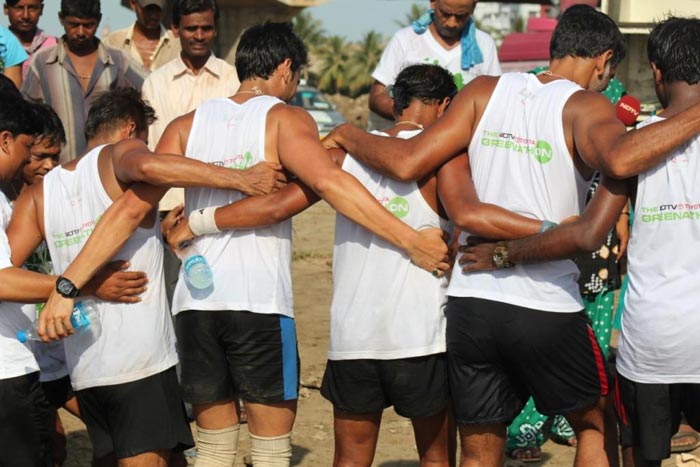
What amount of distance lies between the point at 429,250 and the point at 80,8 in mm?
3309

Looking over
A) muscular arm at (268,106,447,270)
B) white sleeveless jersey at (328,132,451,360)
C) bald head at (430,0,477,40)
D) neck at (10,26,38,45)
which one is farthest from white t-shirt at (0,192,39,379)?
neck at (10,26,38,45)

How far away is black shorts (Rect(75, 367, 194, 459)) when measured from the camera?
4398mm

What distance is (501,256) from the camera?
4.11 m

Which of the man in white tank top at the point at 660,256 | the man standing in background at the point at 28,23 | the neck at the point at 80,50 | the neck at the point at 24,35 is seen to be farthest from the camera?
the neck at the point at 24,35

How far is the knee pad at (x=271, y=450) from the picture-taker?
4.54m

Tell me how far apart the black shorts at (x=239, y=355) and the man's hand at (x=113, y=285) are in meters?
0.27

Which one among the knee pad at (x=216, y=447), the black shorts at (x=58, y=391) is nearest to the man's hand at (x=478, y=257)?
the knee pad at (x=216, y=447)

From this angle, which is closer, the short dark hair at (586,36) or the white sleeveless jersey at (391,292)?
the short dark hair at (586,36)

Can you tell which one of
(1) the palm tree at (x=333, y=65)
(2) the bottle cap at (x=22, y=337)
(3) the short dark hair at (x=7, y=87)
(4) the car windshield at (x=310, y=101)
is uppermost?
(3) the short dark hair at (x=7, y=87)

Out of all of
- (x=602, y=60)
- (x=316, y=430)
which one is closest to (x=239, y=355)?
(x=602, y=60)

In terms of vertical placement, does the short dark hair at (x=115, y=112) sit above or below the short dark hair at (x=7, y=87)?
below

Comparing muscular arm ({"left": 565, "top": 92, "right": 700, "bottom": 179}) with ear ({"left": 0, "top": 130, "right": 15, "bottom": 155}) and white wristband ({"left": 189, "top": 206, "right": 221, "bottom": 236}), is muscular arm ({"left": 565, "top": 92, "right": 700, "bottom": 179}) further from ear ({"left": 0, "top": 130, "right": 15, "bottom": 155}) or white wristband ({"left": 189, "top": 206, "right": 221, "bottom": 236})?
ear ({"left": 0, "top": 130, "right": 15, "bottom": 155})

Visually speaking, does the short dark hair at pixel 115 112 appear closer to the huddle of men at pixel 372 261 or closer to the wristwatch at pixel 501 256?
the huddle of men at pixel 372 261

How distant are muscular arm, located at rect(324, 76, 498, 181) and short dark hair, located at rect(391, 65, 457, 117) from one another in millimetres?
280
